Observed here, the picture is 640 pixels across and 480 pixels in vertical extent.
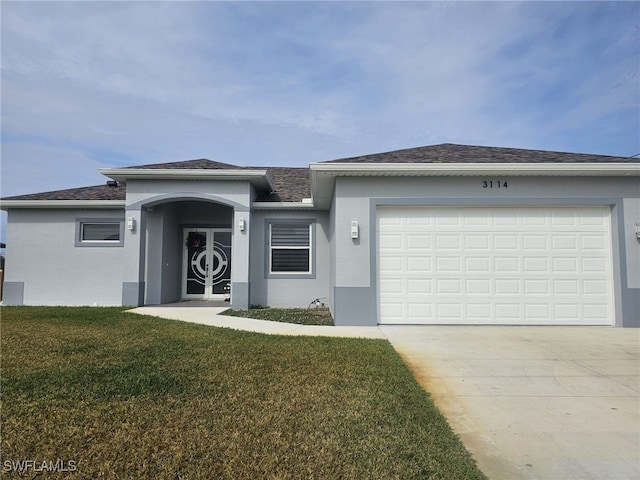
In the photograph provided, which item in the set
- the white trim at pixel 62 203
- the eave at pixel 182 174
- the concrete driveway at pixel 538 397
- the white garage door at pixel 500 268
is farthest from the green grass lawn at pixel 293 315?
the white trim at pixel 62 203

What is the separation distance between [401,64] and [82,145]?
57.0 feet

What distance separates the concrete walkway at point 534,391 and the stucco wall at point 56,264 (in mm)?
6217

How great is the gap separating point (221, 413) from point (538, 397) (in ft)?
11.0

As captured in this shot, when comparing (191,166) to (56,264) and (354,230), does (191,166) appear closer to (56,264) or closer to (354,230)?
(354,230)

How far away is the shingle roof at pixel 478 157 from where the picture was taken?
8.59 meters


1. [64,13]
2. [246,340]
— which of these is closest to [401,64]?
[64,13]

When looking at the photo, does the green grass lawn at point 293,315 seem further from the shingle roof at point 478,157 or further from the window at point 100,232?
the window at point 100,232

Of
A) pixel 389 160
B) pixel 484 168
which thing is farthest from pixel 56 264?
pixel 484 168

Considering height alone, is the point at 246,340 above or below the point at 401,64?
below

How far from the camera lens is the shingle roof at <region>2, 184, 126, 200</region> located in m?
12.1

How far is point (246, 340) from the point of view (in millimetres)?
6352

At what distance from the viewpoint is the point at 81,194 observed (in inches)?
491

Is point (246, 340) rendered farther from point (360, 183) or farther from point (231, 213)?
point (231, 213)

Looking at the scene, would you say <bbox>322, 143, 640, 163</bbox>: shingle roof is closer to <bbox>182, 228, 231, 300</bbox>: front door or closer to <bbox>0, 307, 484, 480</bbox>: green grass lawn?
<bbox>0, 307, 484, 480</bbox>: green grass lawn
